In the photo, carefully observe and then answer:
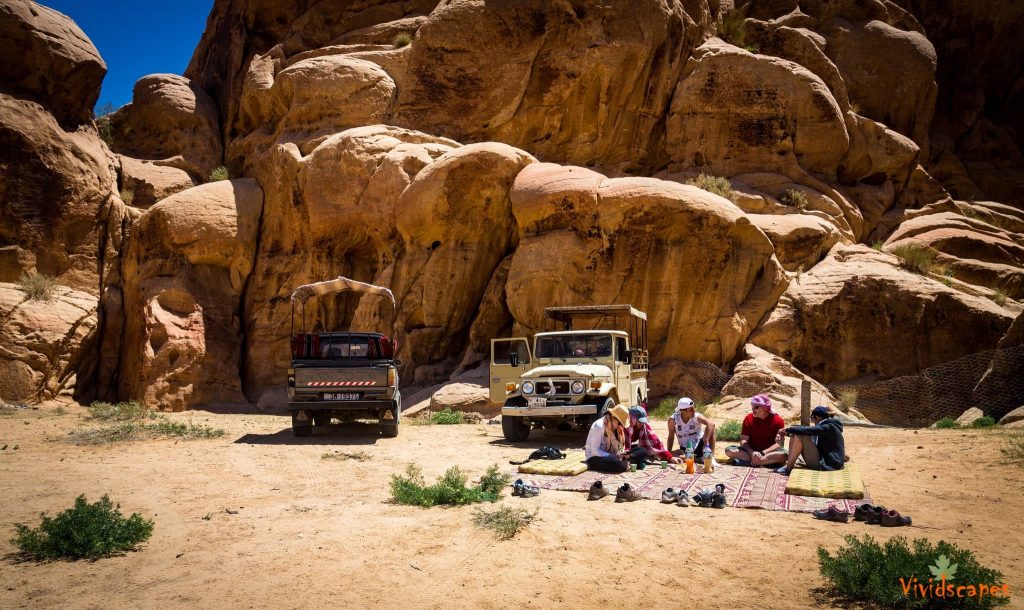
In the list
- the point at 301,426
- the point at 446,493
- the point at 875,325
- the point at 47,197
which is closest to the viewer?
the point at 446,493

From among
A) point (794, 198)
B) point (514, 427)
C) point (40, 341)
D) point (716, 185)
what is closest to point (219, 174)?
point (40, 341)

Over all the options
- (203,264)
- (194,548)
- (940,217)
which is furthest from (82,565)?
(940,217)

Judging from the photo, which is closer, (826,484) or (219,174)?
(826,484)

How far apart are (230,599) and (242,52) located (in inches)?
1251

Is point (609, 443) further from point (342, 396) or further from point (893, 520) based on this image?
point (342, 396)

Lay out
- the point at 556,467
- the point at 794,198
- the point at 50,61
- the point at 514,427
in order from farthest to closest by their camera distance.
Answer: the point at 794,198 → the point at 50,61 → the point at 514,427 → the point at 556,467

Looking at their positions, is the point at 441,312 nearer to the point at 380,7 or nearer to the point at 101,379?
the point at 101,379

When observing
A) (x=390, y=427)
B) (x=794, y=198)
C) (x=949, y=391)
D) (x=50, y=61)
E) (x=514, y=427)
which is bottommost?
(x=390, y=427)

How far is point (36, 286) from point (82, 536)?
1794cm

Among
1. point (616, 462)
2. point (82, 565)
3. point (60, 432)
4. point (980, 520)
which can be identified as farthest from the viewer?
point (60, 432)

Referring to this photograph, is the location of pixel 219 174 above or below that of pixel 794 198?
above

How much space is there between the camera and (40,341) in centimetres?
1820

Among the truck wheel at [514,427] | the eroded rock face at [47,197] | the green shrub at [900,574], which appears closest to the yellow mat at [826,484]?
the green shrub at [900,574]

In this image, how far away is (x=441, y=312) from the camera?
772 inches
